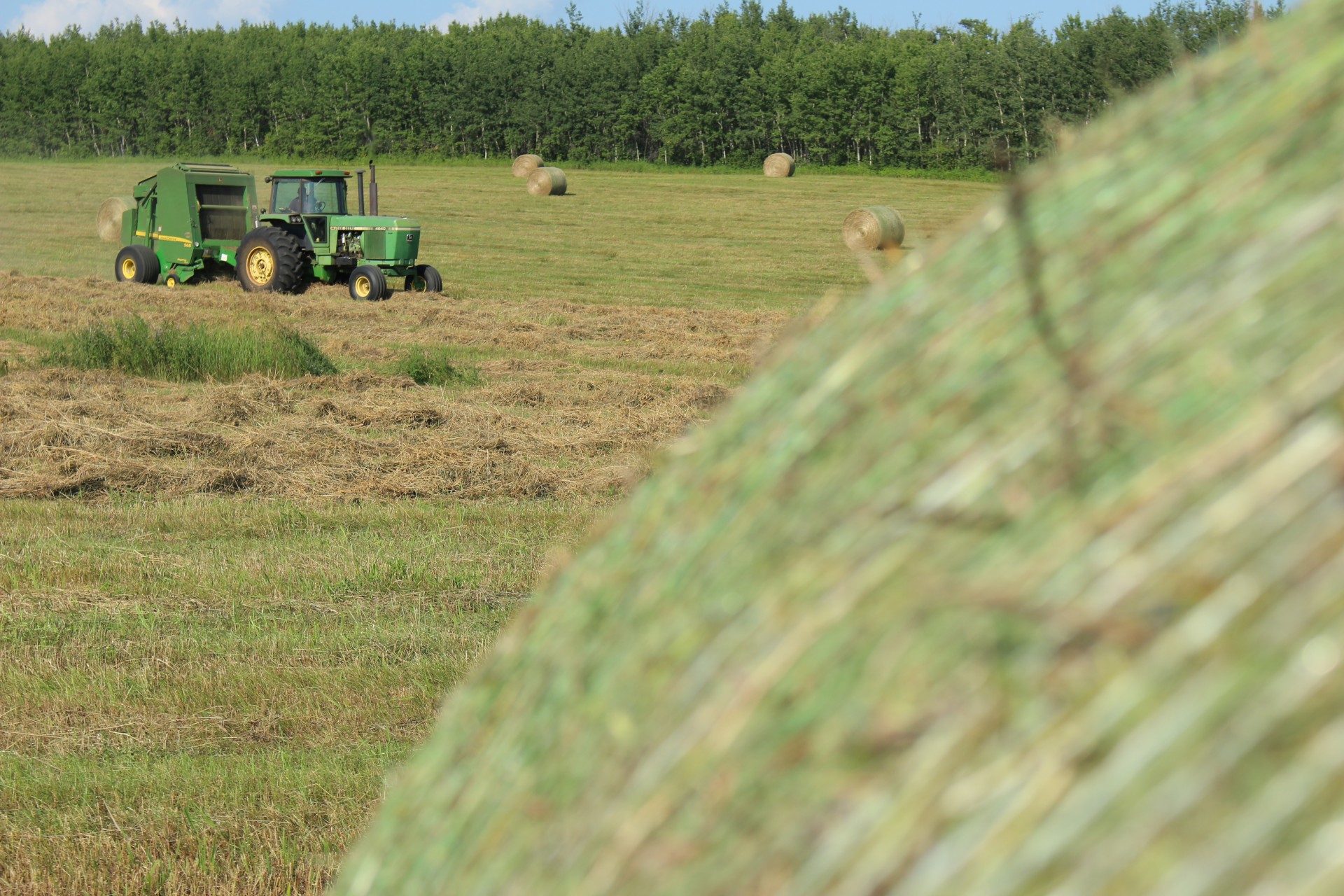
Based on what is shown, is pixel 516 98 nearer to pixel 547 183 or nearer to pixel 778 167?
pixel 778 167

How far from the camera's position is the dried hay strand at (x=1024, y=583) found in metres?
0.93

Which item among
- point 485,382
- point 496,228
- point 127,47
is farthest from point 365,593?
point 127,47

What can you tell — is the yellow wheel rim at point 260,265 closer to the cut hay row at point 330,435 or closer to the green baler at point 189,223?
the green baler at point 189,223

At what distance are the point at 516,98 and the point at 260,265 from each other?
4555cm

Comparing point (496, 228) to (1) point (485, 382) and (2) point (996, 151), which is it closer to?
(1) point (485, 382)

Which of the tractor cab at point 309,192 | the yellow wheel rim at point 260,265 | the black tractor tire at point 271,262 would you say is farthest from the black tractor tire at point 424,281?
the yellow wheel rim at point 260,265

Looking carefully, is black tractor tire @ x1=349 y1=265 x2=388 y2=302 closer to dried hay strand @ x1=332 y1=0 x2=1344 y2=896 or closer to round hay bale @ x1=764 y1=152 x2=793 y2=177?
dried hay strand @ x1=332 y1=0 x2=1344 y2=896

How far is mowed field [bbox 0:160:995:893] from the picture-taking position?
3.78 metres

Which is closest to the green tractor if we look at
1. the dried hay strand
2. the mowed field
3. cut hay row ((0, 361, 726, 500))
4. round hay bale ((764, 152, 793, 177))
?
the mowed field

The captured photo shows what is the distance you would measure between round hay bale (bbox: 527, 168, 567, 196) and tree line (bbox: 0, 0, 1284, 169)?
15500 mm

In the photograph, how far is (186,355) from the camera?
11578mm

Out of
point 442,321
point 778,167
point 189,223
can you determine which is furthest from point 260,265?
point 778,167

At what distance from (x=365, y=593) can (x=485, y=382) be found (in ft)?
20.0

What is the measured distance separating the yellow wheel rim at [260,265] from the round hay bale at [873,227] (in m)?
12.5
